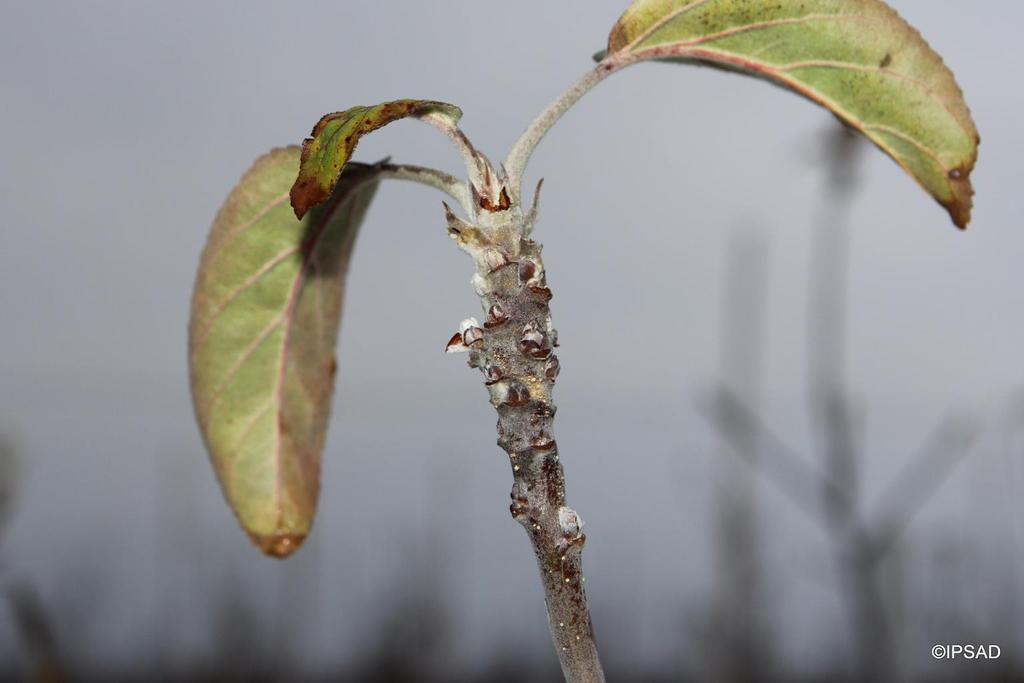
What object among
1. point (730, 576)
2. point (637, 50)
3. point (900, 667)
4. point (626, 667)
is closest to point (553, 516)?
point (637, 50)

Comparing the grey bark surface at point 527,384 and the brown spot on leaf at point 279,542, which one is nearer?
the grey bark surface at point 527,384

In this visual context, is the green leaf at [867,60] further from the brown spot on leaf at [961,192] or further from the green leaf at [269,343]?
the green leaf at [269,343]

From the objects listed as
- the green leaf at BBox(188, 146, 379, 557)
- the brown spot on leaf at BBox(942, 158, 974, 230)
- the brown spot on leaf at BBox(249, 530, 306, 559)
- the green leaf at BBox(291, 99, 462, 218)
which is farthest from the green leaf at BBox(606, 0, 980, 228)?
the brown spot on leaf at BBox(249, 530, 306, 559)

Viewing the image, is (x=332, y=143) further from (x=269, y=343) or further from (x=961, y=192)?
(x=961, y=192)

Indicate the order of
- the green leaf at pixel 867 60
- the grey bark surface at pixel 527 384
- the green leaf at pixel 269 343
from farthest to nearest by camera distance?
the green leaf at pixel 269 343, the green leaf at pixel 867 60, the grey bark surface at pixel 527 384

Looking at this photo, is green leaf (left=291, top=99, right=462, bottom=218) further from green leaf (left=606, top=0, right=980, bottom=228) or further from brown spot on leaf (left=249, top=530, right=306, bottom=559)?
brown spot on leaf (left=249, top=530, right=306, bottom=559)

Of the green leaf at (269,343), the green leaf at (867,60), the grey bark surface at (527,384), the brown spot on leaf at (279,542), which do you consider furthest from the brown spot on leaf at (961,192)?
the brown spot on leaf at (279,542)

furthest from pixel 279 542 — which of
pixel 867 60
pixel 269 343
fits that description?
pixel 867 60
